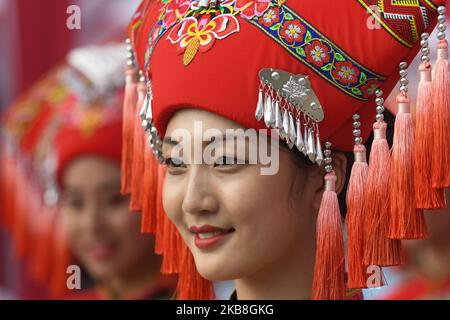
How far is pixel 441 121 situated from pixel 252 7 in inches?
17.6

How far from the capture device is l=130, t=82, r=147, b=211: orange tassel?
2361 mm

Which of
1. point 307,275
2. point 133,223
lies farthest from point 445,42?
point 133,223

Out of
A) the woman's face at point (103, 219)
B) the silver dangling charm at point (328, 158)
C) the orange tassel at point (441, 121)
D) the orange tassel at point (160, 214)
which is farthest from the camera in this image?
the woman's face at point (103, 219)

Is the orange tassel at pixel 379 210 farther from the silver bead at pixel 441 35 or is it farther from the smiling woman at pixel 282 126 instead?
the silver bead at pixel 441 35

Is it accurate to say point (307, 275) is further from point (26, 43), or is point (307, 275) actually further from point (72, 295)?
point (26, 43)

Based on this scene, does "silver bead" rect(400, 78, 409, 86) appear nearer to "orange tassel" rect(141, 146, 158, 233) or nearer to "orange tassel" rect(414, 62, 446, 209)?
"orange tassel" rect(414, 62, 446, 209)

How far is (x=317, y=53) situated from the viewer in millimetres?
2080

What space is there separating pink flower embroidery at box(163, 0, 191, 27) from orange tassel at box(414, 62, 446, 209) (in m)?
0.51

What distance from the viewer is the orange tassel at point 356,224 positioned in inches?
83.0

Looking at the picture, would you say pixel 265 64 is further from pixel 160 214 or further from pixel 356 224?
pixel 160 214

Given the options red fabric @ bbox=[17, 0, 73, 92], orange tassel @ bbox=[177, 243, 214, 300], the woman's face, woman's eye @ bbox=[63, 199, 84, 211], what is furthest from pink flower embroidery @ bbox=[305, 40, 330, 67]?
red fabric @ bbox=[17, 0, 73, 92]

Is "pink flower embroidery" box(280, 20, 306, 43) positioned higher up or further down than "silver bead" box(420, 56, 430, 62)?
higher up

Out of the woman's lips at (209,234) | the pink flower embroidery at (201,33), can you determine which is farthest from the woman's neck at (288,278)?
the pink flower embroidery at (201,33)

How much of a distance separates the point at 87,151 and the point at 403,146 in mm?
1632
